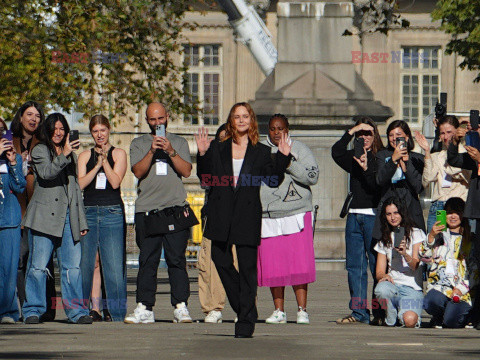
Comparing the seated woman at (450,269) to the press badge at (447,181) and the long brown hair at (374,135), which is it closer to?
the press badge at (447,181)

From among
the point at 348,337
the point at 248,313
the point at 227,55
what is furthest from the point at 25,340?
the point at 227,55

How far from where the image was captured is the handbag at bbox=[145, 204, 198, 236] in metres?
13.4

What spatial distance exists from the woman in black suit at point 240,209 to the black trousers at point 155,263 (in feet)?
5.59

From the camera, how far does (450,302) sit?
44.0 feet

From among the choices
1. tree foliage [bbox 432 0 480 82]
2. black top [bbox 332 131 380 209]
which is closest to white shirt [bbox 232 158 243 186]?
black top [bbox 332 131 380 209]

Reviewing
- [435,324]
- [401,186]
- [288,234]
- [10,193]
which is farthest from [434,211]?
[10,193]

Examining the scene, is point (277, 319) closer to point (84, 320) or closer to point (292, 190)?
point (292, 190)

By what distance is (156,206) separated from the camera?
13.5 metres

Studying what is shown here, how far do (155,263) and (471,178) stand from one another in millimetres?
2754

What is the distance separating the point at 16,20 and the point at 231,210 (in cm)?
1138

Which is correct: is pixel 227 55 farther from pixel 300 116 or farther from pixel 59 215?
pixel 59 215

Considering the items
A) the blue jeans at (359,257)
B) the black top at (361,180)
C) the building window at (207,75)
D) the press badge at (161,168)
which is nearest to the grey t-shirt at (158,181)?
the press badge at (161,168)

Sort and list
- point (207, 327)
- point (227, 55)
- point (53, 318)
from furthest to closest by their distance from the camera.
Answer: point (227, 55), point (53, 318), point (207, 327)

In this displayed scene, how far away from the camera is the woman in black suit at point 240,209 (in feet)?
38.3
